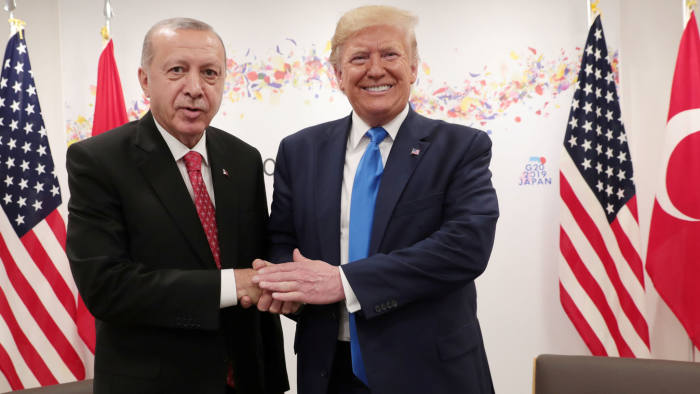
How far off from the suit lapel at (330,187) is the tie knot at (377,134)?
9 cm

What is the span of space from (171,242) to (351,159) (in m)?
0.61

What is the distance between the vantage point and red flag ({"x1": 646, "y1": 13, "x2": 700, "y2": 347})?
10.4 ft

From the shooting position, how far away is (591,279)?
11.2 ft

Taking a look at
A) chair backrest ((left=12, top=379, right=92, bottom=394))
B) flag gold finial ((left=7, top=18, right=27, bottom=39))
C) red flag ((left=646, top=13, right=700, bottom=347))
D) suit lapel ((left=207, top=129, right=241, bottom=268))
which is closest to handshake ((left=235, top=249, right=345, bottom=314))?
suit lapel ((left=207, top=129, right=241, bottom=268))

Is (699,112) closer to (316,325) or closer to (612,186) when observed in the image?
(612,186)

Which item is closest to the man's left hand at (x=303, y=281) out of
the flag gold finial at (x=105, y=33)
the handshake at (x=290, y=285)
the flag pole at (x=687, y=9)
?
the handshake at (x=290, y=285)

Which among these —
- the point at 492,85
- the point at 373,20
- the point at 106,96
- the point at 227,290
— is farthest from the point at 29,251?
the point at 492,85

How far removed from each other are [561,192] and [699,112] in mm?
815

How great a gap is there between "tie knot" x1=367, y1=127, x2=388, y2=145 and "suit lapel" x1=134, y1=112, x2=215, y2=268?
1.95 ft

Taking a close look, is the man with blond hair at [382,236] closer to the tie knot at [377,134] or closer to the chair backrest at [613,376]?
the tie knot at [377,134]

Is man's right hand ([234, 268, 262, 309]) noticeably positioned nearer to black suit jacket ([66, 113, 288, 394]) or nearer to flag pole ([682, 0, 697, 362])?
black suit jacket ([66, 113, 288, 394])

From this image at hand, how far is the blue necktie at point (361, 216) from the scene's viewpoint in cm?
175

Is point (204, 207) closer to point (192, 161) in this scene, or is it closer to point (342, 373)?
point (192, 161)

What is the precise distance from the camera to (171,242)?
5.79 feet
